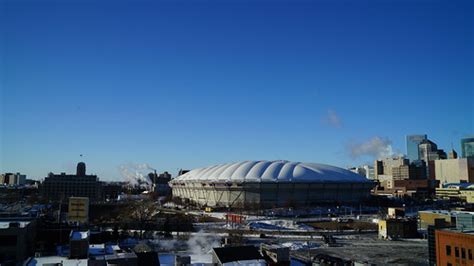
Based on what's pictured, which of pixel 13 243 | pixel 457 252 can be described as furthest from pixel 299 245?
pixel 13 243

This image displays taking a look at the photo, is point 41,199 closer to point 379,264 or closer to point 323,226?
point 323,226

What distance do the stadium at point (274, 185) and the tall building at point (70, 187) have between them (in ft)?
151

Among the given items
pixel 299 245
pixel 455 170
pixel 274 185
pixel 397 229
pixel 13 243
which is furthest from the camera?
pixel 455 170

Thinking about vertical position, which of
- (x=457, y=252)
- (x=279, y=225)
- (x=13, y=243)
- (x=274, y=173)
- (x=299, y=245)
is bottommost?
(x=299, y=245)

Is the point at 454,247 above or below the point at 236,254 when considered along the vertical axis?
above

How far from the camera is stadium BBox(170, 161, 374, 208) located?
89.3 metres

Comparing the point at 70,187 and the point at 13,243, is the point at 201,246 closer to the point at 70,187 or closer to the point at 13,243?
the point at 13,243

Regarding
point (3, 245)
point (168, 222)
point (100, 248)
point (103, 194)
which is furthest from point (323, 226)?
point (103, 194)

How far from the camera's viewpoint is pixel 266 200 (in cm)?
8994

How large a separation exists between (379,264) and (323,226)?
29.2m

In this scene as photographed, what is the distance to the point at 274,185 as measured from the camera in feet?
292

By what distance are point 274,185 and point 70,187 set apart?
72529 millimetres

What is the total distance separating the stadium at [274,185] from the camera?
293 ft

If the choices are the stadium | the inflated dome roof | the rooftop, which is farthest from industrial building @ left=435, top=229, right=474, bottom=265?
the inflated dome roof
